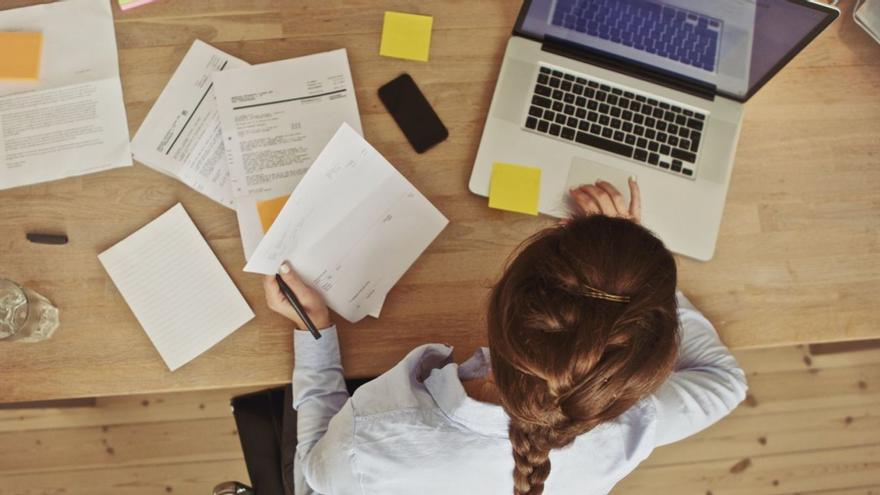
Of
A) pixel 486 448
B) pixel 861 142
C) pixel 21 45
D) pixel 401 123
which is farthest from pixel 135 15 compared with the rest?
pixel 861 142

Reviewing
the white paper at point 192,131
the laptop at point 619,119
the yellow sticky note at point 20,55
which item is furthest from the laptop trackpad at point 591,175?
the yellow sticky note at point 20,55

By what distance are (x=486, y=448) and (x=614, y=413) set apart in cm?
18

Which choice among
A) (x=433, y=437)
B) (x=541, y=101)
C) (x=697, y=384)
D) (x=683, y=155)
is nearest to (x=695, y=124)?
(x=683, y=155)

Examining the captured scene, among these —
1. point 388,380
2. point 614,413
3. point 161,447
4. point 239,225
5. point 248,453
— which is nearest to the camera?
point 614,413

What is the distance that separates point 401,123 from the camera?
102cm

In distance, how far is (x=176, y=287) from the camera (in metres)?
0.96

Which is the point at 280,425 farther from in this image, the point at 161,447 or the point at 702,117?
the point at 702,117

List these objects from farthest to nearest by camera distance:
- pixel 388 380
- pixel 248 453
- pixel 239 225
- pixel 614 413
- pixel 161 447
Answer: pixel 161 447 → pixel 248 453 → pixel 239 225 → pixel 388 380 → pixel 614 413

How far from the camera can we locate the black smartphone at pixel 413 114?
1.02 meters

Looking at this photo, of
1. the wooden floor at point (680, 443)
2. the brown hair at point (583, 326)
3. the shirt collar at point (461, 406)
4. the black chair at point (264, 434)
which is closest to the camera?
the brown hair at point (583, 326)

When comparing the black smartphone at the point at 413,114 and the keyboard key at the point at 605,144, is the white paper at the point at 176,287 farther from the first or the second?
the keyboard key at the point at 605,144

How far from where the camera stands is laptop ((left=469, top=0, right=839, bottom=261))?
100 centimetres

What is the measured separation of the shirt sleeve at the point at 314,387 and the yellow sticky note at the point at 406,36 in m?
0.49

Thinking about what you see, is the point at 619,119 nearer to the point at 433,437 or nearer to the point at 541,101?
the point at 541,101
